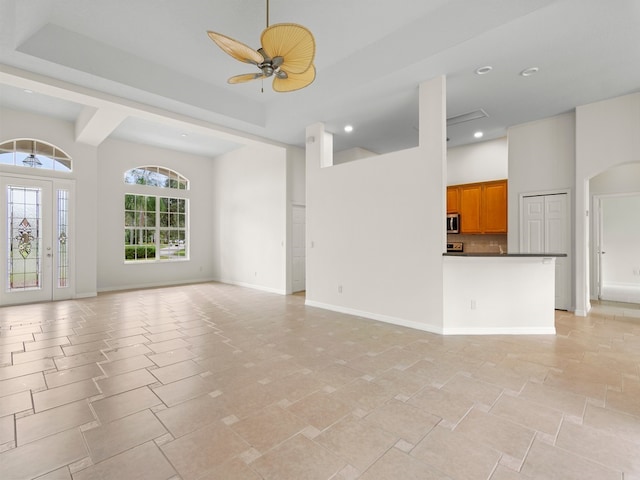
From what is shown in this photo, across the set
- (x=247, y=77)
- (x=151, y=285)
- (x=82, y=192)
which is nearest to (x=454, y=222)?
(x=247, y=77)

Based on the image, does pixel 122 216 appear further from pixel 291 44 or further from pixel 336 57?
pixel 291 44

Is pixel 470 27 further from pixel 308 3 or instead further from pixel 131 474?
pixel 131 474

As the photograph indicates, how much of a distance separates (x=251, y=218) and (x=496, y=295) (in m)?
5.68

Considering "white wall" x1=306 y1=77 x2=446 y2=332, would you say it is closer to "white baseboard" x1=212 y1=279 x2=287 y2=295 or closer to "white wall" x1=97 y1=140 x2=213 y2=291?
"white baseboard" x1=212 y1=279 x2=287 y2=295

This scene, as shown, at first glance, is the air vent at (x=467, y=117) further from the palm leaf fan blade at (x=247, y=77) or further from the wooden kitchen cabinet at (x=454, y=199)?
the palm leaf fan blade at (x=247, y=77)

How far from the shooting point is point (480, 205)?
6602mm

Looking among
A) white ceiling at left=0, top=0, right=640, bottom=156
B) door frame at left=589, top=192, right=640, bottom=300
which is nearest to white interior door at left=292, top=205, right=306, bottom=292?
white ceiling at left=0, top=0, right=640, bottom=156

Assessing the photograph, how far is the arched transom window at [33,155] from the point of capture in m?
5.84

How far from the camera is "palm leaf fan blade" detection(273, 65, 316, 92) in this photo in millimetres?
3139

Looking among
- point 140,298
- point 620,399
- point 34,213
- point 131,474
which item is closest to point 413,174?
point 620,399

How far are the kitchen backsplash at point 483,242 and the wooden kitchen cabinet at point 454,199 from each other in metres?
0.65

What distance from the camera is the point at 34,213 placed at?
6078mm

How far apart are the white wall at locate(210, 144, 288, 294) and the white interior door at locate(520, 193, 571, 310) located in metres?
4.66

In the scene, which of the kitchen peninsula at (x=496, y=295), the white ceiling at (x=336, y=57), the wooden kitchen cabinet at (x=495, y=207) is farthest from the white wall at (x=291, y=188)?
the wooden kitchen cabinet at (x=495, y=207)
